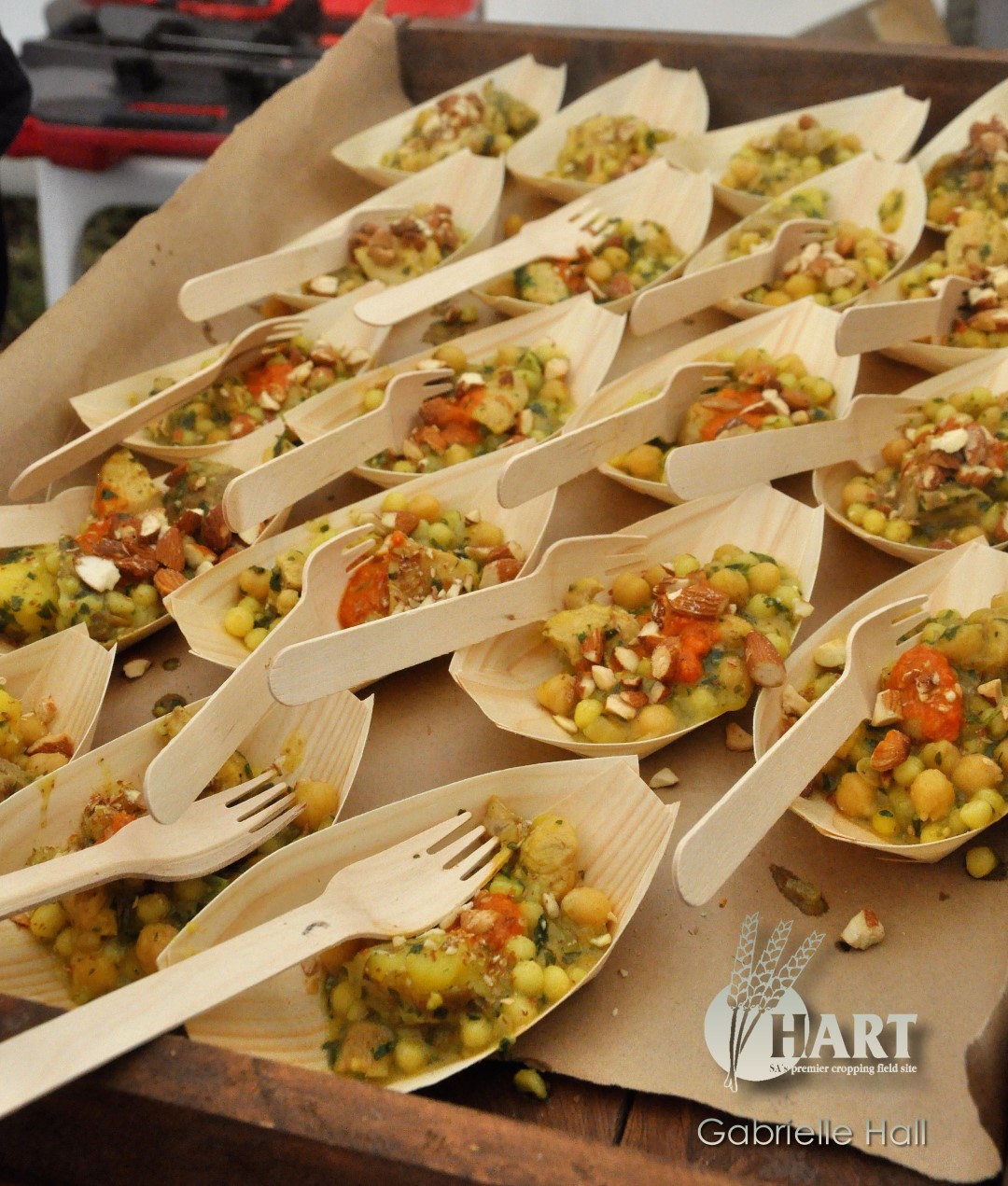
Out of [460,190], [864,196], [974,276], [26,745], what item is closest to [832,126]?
Answer: [864,196]

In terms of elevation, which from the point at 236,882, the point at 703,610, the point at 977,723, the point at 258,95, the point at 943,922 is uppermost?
the point at 258,95

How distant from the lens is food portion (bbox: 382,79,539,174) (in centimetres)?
312

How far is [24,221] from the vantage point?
15.7ft

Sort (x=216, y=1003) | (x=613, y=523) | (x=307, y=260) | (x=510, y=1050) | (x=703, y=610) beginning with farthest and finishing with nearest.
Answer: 1. (x=307, y=260)
2. (x=613, y=523)
3. (x=703, y=610)
4. (x=510, y=1050)
5. (x=216, y=1003)

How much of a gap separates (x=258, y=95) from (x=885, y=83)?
1.83 m

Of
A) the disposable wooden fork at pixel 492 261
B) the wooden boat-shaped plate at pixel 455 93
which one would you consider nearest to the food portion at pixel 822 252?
the disposable wooden fork at pixel 492 261

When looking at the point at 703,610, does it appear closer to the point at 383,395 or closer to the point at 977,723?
the point at 977,723

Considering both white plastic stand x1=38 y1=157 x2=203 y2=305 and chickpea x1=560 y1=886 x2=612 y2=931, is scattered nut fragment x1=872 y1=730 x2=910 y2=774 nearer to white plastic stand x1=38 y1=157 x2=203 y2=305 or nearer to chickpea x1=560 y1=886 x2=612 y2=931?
chickpea x1=560 y1=886 x2=612 y2=931

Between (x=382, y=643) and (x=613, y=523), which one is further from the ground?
(x=382, y=643)

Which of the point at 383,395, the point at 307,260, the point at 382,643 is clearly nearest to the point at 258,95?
the point at 307,260

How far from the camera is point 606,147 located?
307 cm

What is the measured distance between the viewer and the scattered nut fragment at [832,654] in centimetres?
178

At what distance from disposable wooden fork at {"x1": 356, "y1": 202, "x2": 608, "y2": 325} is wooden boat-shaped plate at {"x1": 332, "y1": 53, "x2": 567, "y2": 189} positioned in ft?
2.00

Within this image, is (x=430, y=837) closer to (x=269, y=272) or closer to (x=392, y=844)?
Answer: (x=392, y=844)
